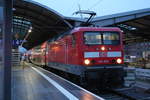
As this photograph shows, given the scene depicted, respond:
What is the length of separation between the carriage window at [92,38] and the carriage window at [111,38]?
1.01 feet

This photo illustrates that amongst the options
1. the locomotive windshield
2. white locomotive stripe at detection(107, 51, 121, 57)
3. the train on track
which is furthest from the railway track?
the locomotive windshield

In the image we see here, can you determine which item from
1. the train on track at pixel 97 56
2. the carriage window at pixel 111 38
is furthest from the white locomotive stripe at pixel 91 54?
the carriage window at pixel 111 38

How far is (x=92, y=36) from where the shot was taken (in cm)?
1509

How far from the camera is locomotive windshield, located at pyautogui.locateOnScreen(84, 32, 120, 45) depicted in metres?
14.9

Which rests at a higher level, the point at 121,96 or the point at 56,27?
the point at 56,27

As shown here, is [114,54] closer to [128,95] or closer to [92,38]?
[92,38]

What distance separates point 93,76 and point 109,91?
56.7 inches

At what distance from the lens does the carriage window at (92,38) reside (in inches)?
584

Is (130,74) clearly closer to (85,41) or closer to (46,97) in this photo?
(85,41)

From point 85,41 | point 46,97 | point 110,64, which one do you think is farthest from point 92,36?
point 46,97

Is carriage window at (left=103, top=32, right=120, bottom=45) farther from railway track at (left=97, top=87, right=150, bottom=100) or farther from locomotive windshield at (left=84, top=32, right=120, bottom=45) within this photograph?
railway track at (left=97, top=87, right=150, bottom=100)

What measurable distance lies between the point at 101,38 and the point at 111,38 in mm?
592

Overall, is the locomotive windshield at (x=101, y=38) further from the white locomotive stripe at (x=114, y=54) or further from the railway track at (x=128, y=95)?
the railway track at (x=128, y=95)

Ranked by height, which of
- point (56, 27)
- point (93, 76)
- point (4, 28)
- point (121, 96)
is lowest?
point (121, 96)
